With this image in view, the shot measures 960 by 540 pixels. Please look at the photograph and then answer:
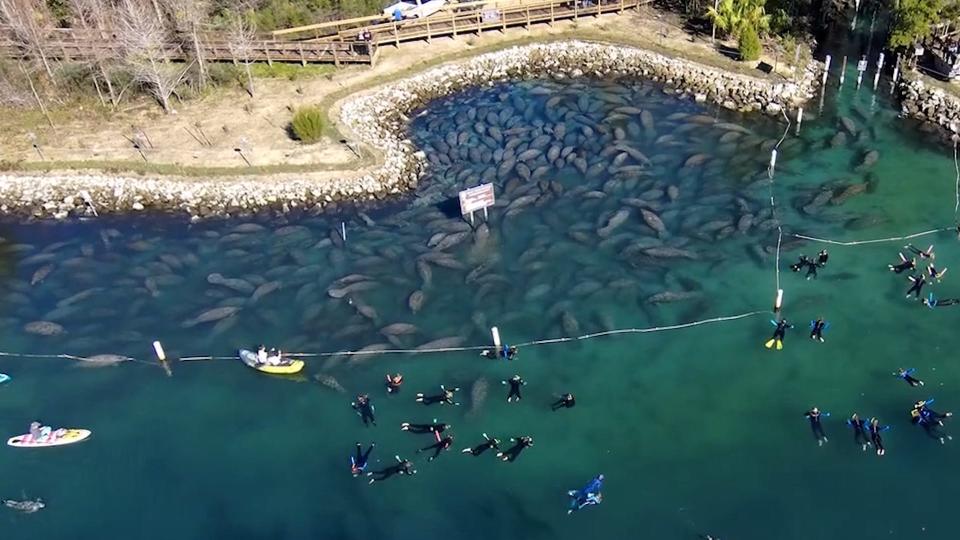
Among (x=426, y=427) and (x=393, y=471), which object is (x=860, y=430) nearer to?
(x=426, y=427)

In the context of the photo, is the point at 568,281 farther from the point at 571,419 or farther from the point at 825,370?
the point at 825,370

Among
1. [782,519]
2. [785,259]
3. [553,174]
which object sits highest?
[553,174]

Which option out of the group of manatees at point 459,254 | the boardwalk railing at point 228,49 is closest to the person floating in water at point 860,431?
the group of manatees at point 459,254

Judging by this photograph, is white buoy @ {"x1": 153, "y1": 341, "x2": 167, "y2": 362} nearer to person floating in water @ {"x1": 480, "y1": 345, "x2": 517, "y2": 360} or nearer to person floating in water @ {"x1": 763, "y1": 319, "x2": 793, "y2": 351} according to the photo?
person floating in water @ {"x1": 480, "y1": 345, "x2": 517, "y2": 360}

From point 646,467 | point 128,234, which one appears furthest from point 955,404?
point 128,234

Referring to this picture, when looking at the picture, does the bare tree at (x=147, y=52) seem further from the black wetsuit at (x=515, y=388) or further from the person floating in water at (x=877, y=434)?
the person floating in water at (x=877, y=434)

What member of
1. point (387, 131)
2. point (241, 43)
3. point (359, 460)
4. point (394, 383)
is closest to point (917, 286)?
point (394, 383)

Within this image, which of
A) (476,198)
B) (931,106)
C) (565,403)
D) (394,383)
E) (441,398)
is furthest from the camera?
(931,106)
